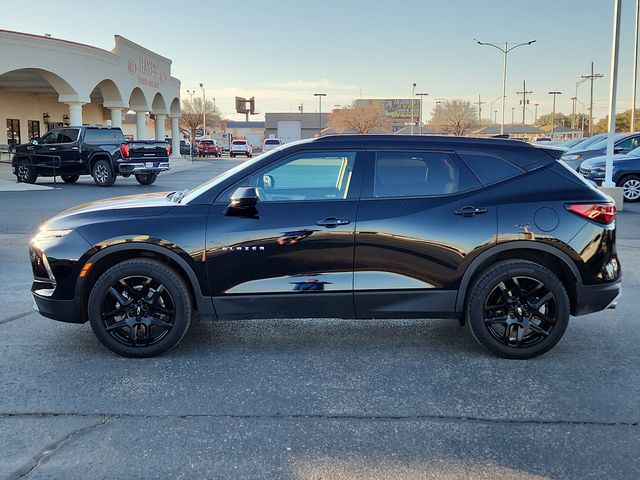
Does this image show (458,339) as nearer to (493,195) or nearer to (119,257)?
(493,195)

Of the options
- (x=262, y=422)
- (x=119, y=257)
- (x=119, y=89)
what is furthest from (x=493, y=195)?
(x=119, y=89)

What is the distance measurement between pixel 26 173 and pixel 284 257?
20.2 m

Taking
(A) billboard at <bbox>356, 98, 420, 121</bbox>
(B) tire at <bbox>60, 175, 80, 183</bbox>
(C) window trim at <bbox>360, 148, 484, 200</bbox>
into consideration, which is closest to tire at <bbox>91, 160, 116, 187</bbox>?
(B) tire at <bbox>60, 175, 80, 183</bbox>

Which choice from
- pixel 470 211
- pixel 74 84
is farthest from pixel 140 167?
pixel 470 211

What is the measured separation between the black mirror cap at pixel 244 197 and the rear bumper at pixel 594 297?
2.64m

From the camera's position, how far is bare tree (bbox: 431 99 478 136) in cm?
6369

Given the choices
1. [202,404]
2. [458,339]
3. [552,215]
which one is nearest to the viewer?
[202,404]

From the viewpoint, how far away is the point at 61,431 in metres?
3.52

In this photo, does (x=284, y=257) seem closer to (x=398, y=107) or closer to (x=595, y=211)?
(x=595, y=211)

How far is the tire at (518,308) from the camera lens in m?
4.54

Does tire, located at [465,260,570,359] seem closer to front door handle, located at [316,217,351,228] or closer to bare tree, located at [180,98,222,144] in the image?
front door handle, located at [316,217,351,228]

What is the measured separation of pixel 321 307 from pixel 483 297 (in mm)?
1262

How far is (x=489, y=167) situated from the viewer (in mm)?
4707

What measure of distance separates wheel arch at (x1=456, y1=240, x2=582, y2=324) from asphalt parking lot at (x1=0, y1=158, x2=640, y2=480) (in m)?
0.54
